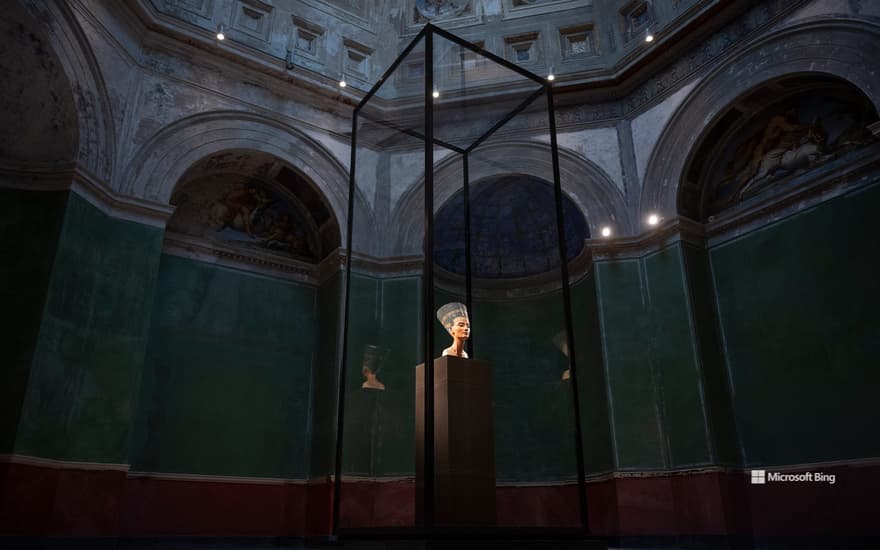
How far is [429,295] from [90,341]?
5.88 meters

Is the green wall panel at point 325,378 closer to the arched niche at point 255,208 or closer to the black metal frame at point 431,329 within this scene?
the arched niche at point 255,208

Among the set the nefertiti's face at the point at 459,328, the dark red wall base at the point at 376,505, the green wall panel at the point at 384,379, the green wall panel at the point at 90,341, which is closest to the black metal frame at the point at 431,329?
the nefertiti's face at the point at 459,328

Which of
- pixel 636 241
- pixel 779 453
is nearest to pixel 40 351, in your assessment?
pixel 636 241

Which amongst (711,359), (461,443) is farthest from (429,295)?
(711,359)

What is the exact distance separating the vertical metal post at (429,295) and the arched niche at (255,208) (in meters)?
5.99

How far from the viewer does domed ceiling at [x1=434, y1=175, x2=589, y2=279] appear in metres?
11.8

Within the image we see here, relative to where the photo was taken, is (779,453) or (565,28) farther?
(565,28)

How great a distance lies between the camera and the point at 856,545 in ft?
25.1

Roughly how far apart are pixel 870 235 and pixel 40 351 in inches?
430

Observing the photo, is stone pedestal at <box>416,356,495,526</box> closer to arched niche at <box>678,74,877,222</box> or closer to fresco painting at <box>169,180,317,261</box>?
arched niche at <box>678,74,877,222</box>

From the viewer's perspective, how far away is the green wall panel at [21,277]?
775 centimetres

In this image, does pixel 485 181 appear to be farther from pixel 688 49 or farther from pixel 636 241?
pixel 688 49

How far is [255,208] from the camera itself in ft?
40.2

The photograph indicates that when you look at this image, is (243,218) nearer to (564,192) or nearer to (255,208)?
(255,208)
